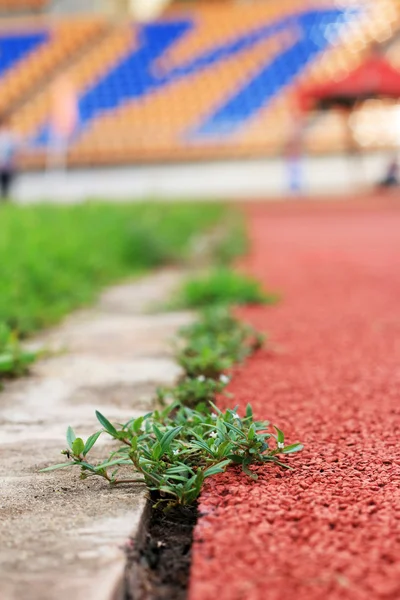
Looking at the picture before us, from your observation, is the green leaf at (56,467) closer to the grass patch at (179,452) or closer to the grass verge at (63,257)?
the grass patch at (179,452)

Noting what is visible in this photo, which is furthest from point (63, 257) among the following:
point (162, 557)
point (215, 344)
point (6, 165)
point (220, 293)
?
point (6, 165)

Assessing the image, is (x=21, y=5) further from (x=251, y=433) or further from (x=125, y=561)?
(x=125, y=561)

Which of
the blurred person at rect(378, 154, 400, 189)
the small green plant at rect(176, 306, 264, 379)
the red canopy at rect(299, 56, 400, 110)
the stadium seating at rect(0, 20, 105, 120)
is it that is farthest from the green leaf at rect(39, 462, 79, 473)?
the stadium seating at rect(0, 20, 105, 120)

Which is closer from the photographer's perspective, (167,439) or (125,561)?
(125,561)

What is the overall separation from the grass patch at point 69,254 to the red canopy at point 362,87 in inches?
324

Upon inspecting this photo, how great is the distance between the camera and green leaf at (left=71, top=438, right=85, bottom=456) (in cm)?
100

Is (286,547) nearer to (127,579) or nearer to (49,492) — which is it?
(127,579)

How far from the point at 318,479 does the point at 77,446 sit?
0.30 m

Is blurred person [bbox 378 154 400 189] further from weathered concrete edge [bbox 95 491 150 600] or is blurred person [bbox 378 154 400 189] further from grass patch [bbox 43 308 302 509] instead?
weathered concrete edge [bbox 95 491 150 600]

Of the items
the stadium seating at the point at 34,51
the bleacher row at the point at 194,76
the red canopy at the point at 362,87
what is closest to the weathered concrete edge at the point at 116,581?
the red canopy at the point at 362,87

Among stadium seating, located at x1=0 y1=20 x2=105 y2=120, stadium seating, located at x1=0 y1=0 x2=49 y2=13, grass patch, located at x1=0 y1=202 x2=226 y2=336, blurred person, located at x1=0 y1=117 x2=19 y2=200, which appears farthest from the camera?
stadium seating, located at x1=0 y1=0 x2=49 y2=13

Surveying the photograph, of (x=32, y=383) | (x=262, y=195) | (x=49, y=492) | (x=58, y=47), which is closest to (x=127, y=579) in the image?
(x=49, y=492)

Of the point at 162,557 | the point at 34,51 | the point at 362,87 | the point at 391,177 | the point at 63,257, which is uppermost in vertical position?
the point at 34,51

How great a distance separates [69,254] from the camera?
346cm
